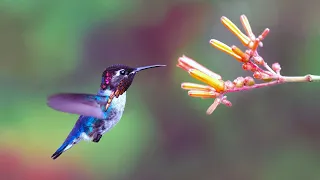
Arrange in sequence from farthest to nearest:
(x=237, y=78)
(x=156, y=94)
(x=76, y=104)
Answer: (x=156, y=94), (x=237, y=78), (x=76, y=104)

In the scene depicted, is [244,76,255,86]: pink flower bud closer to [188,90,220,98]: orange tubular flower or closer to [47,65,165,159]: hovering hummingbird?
[188,90,220,98]: orange tubular flower

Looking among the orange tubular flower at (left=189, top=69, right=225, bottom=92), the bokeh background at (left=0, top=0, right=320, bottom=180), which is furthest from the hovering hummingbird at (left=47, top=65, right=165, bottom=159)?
the bokeh background at (left=0, top=0, right=320, bottom=180)

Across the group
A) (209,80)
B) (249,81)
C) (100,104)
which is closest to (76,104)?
(100,104)

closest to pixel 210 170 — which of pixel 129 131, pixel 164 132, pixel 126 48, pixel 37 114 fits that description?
pixel 164 132

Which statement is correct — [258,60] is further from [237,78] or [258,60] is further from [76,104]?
[76,104]

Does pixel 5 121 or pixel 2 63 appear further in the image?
pixel 2 63

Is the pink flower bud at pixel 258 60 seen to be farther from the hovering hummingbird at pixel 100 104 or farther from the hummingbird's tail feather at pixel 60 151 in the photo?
the hummingbird's tail feather at pixel 60 151

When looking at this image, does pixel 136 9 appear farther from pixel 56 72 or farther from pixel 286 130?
pixel 286 130
